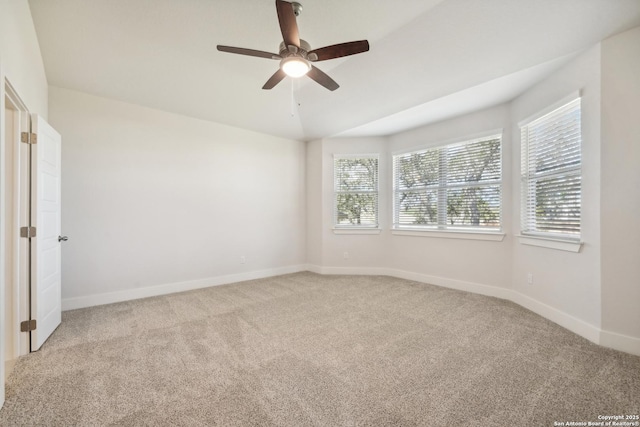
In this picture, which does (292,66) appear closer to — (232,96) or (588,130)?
(232,96)

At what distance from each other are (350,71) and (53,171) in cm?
331

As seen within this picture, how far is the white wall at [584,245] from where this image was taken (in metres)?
2.49

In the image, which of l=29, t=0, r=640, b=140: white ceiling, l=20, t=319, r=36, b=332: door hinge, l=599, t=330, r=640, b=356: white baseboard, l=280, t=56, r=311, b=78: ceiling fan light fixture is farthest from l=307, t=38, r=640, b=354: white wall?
l=20, t=319, r=36, b=332: door hinge

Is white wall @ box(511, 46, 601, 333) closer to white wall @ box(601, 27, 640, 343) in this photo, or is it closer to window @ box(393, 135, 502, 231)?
white wall @ box(601, 27, 640, 343)

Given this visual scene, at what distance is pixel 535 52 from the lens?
2588 millimetres

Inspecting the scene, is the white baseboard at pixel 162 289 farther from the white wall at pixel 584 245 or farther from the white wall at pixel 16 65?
the white wall at pixel 584 245

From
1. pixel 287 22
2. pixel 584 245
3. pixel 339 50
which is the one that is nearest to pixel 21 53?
pixel 287 22

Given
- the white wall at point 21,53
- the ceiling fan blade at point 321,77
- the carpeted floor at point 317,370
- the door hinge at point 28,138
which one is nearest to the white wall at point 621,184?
the carpeted floor at point 317,370

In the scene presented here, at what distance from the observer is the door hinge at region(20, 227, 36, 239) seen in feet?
7.62

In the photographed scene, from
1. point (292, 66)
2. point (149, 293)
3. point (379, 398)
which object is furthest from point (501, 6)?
point (149, 293)

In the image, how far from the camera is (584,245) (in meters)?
2.61

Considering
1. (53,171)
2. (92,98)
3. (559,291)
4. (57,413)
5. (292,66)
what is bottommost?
(57,413)

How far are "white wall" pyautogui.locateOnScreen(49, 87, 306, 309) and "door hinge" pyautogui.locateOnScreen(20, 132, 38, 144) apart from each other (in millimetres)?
1122

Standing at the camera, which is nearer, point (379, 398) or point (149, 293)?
point (379, 398)
